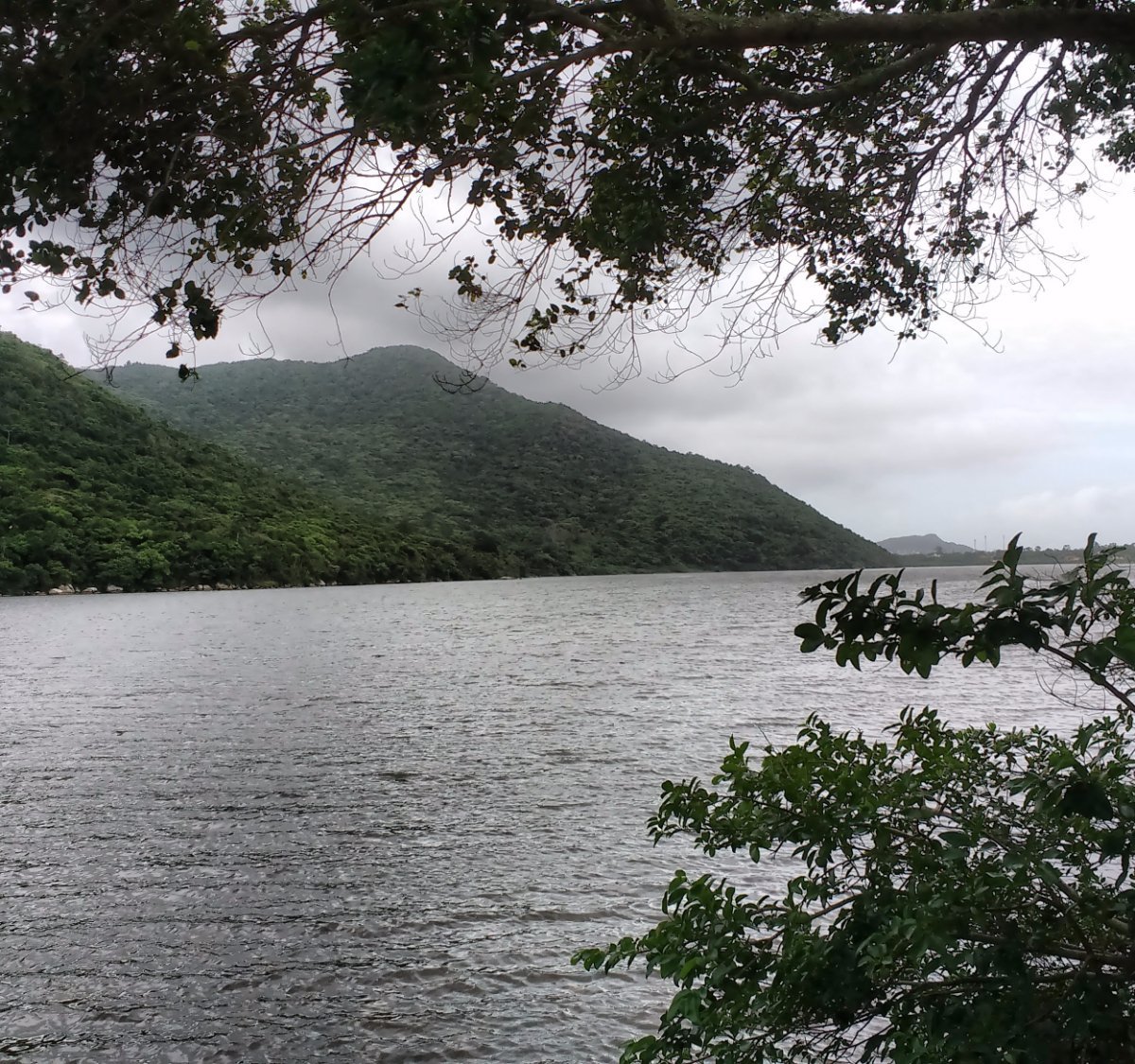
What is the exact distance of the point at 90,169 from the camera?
4.12 metres

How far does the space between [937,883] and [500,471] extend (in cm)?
16556

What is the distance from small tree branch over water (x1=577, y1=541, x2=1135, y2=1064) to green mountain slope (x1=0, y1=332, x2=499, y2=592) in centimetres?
8096

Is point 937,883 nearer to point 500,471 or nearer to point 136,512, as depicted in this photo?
point 136,512

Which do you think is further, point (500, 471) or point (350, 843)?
point (500, 471)

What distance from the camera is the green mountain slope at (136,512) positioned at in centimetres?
7756

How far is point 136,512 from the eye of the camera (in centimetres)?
8944

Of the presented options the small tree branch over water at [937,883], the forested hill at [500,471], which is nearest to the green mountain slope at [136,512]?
the forested hill at [500,471]

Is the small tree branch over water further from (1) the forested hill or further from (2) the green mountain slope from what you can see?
(1) the forested hill

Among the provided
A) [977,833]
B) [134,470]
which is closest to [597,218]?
[977,833]

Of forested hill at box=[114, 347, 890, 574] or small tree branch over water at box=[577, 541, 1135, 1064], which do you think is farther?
forested hill at box=[114, 347, 890, 574]

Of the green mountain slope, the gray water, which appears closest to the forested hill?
the green mountain slope

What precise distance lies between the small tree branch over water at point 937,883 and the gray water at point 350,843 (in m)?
2.28

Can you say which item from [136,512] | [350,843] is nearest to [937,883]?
[350,843]

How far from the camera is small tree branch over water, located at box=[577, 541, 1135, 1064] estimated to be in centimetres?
273
